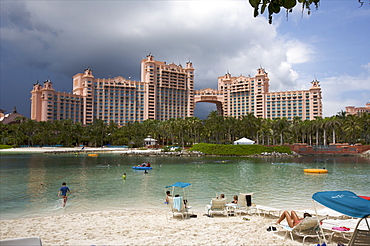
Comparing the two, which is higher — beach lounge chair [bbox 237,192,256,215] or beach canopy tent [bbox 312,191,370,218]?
beach canopy tent [bbox 312,191,370,218]

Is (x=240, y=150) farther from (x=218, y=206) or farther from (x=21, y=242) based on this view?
(x=21, y=242)

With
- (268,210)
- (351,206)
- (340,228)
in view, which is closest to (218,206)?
(268,210)

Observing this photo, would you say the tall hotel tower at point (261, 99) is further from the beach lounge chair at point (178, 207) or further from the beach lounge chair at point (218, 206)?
the beach lounge chair at point (178, 207)

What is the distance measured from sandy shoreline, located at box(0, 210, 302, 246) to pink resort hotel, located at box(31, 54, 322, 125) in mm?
139813

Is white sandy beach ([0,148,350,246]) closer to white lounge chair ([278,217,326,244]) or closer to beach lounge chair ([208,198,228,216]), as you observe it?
white lounge chair ([278,217,326,244])

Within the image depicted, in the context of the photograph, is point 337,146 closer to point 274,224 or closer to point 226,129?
point 226,129

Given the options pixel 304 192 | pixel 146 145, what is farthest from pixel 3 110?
pixel 304 192

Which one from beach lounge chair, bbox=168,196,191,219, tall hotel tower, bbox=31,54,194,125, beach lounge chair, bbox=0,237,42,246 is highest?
tall hotel tower, bbox=31,54,194,125

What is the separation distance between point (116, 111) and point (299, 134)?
9414cm

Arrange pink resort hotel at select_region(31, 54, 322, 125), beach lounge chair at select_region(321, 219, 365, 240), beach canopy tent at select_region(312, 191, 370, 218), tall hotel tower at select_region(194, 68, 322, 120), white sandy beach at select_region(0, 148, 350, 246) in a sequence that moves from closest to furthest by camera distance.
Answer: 1. beach canopy tent at select_region(312, 191, 370, 218)
2. white sandy beach at select_region(0, 148, 350, 246)
3. beach lounge chair at select_region(321, 219, 365, 240)
4. pink resort hotel at select_region(31, 54, 322, 125)
5. tall hotel tower at select_region(194, 68, 322, 120)

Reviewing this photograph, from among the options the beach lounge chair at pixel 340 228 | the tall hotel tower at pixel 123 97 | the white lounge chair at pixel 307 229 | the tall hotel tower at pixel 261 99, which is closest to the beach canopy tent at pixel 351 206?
the white lounge chair at pixel 307 229

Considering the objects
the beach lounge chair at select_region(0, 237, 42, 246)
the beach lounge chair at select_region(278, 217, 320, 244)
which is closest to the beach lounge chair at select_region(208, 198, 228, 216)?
the beach lounge chair at select_region(278, 217, 320, 244)

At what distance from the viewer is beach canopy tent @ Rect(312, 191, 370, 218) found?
659 cm

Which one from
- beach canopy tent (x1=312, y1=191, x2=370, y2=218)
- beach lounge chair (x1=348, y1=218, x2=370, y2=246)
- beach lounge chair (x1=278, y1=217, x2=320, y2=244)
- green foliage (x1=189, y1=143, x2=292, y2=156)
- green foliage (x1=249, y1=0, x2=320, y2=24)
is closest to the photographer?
green foliage (x1=249, y1=0, x2=320, y2=24)
